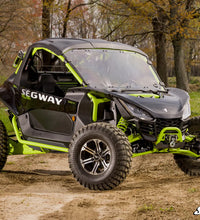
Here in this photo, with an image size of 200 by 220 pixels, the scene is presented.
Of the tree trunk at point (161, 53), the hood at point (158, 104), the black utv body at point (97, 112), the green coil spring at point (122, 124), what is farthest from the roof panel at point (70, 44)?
the tree trunk at point (161, 53)

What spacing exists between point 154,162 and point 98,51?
9.59ft

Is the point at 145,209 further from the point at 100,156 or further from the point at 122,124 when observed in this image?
the point at 122,124

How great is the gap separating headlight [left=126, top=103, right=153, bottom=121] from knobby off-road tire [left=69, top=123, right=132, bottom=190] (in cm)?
32

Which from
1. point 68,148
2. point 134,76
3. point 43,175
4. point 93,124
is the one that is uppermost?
point 134,76

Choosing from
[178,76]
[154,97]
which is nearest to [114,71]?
[154,97]

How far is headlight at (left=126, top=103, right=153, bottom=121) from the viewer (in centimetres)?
579

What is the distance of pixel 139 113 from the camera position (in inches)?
229

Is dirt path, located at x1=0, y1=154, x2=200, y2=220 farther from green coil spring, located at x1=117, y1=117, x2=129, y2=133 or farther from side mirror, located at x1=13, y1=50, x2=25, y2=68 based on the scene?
side mirror, located at x1=13, y1=50, x2=25, y2=68

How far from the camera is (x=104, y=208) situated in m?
4.92

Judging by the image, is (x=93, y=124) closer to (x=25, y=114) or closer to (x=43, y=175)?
(x=25, y=114)

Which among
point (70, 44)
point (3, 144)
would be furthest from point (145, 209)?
point (3, 144)

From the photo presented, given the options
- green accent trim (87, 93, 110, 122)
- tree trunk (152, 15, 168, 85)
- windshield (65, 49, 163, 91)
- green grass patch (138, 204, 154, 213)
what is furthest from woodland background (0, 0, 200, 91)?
green grass patch (138, 204, 154, 213)

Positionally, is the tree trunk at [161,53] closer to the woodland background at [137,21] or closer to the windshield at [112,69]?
the woodland background at [137,21]

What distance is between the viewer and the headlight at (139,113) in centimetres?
579
